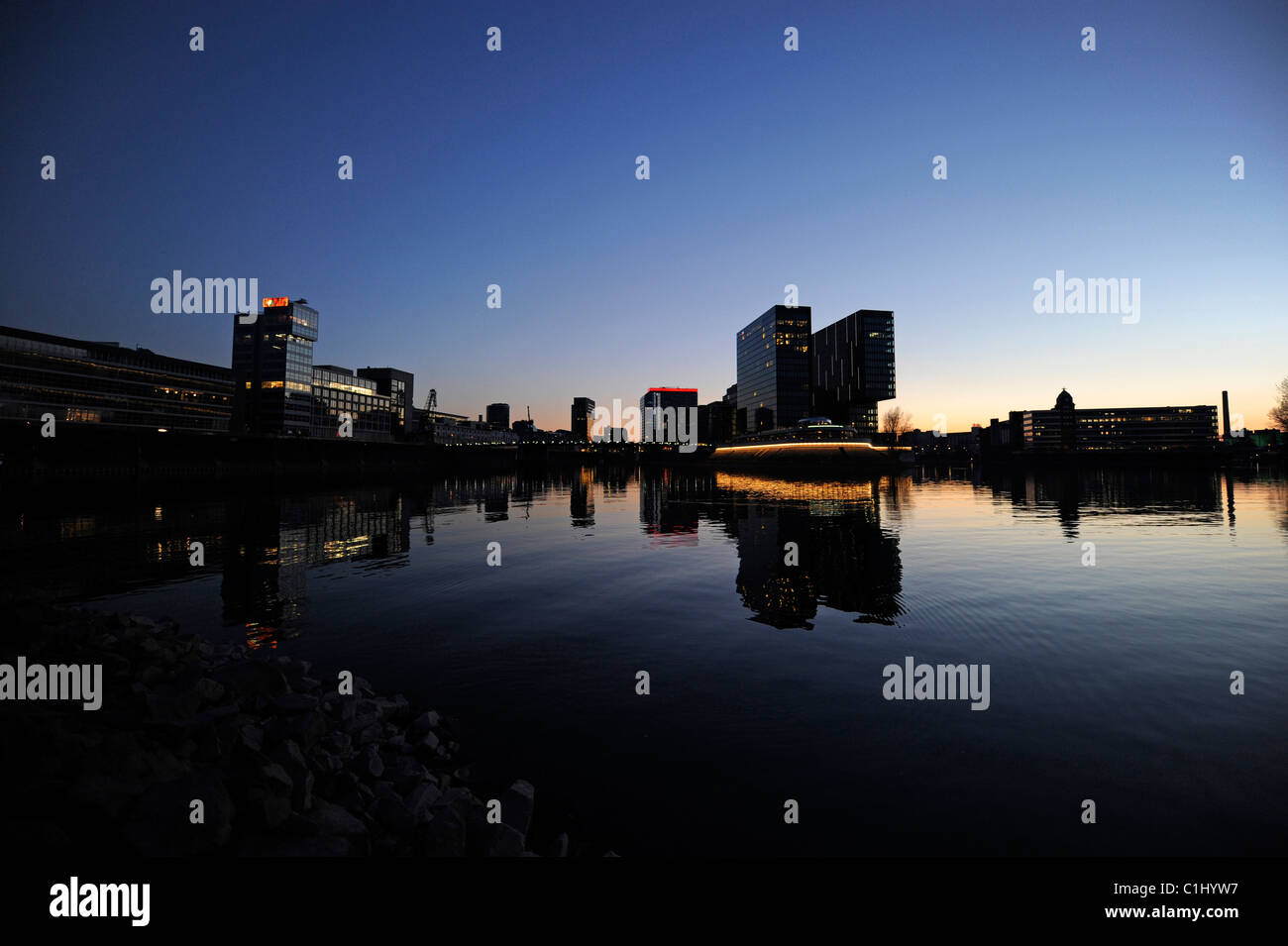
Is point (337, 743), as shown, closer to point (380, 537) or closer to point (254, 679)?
point (254, 679)

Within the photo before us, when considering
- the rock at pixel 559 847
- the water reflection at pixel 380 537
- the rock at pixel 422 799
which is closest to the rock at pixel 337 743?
the rock at pixel 422 799

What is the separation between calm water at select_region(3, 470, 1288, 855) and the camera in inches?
307

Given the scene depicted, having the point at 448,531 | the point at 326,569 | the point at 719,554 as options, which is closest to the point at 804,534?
the point at 719,554

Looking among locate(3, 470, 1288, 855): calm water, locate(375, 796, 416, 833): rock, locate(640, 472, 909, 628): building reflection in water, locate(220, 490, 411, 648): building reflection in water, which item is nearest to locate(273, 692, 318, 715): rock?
locate(3, 470, 1288, 855): calm water

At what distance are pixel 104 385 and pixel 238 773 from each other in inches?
8181

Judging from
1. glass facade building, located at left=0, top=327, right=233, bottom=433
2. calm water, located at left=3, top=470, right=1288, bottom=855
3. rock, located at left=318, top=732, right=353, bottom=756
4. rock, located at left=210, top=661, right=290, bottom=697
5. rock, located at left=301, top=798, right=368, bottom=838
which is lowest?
calm water, located at left=3, top=470, right=1288, bottom=855

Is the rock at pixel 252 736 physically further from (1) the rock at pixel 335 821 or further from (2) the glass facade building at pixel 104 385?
(2) the glass facade building at pixel 104 385

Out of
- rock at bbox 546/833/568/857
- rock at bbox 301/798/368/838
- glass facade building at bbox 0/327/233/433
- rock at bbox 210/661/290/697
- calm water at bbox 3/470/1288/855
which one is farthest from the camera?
glass facade building at bbox 0/327/233/433

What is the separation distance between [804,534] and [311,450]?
15327 cm

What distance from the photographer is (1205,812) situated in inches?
300

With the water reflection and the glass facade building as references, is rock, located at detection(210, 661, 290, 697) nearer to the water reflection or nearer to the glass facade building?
the water reflection

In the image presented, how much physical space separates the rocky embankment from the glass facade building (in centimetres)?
13463

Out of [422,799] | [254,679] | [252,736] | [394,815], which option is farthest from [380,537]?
[394,815]

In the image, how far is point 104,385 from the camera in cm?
15138
